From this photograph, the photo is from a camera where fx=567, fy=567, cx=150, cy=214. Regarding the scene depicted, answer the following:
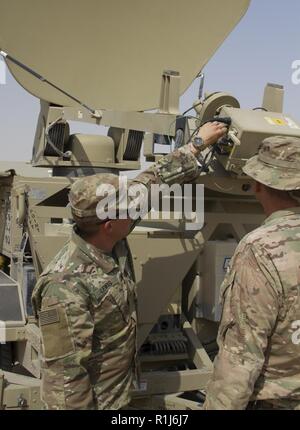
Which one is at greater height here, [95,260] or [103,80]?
[103,80]

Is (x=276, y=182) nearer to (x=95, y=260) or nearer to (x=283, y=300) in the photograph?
(x=283, y=300)

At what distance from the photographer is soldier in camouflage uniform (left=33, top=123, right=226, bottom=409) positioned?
2.37 m

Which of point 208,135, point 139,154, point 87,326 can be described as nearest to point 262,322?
point 87,326

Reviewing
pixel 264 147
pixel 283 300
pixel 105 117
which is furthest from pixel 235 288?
pixel 105 117

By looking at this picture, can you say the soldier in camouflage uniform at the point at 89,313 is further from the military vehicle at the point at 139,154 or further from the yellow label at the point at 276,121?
the yellow label at the point at 276,121

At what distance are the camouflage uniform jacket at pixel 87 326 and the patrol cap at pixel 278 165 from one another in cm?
79

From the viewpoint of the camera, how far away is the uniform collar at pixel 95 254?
2.53 m

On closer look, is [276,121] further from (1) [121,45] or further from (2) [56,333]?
(2) [56,333]

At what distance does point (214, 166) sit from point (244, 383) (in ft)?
6.20

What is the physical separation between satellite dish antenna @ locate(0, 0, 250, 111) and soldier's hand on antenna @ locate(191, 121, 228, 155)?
1.47m

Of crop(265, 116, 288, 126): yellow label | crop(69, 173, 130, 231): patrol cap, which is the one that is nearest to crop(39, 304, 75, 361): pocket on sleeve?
crop(69, 173, 130, 231): patrol cap

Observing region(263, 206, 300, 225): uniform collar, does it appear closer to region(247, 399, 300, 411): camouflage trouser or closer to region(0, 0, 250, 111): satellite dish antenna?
region(247, 399, 300, 411): camouflage trouser

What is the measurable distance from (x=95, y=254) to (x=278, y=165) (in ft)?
2.92

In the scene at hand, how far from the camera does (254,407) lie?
2234 mm
